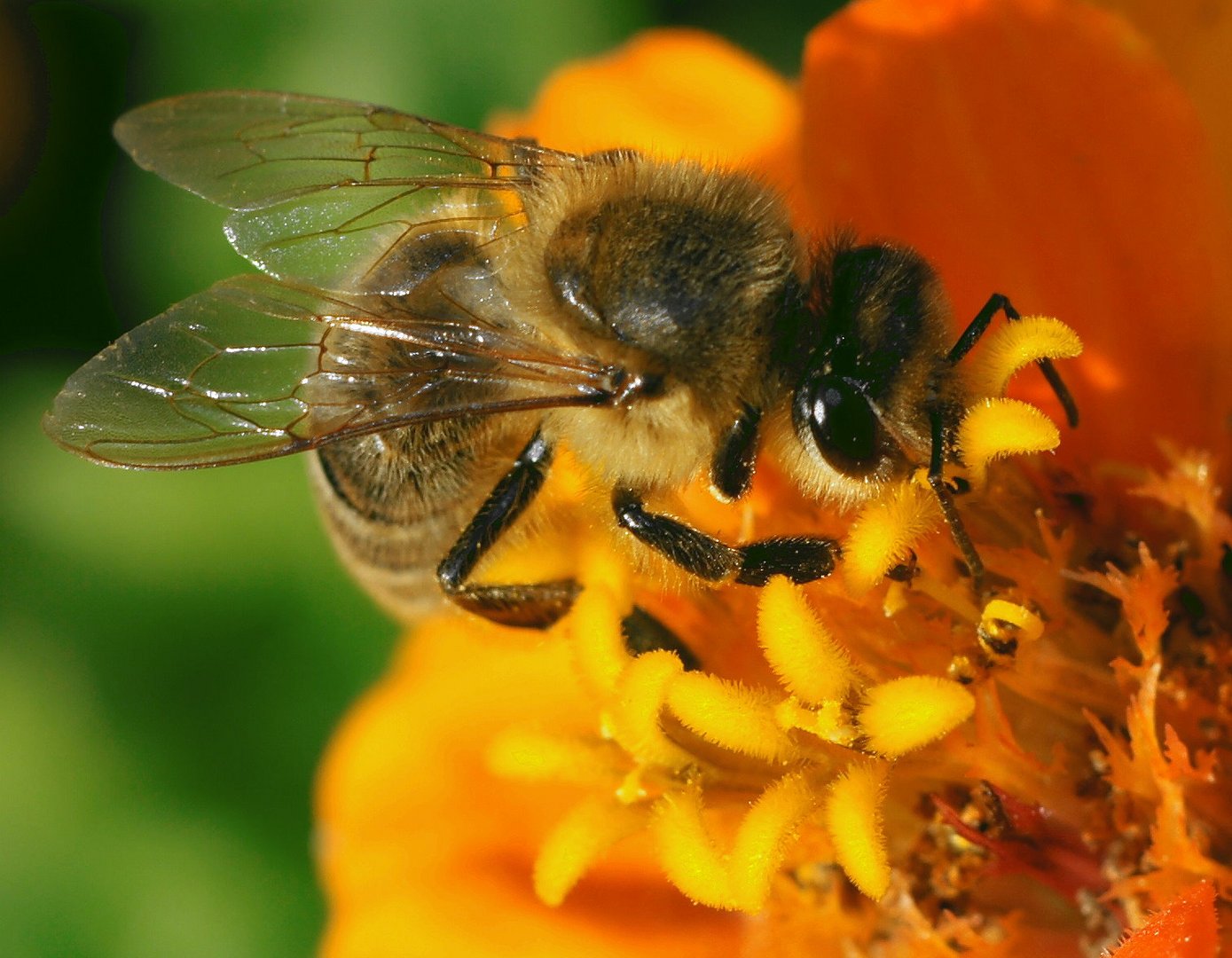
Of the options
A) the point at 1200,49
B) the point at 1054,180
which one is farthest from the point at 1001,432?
the point at 1200,49

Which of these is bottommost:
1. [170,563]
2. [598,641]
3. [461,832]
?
[170,563]

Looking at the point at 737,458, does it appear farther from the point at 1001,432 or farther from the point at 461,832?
the point at 461,832

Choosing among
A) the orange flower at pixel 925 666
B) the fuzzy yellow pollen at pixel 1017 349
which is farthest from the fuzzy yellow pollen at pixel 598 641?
the fuzzy yellow pollen at pixel 1017 349

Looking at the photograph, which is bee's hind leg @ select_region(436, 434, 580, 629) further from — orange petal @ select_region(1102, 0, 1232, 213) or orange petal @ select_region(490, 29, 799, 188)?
orange petal @ select_region(1102, 0, 1232, 213)

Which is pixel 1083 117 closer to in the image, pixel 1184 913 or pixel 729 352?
pixel 729 352

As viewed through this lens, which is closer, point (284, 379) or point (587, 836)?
point (284, 379)

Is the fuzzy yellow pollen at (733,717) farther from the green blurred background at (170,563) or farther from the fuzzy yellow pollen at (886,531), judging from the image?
the green blurred background at (170,563)

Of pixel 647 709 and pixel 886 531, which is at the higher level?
pixel 886 531

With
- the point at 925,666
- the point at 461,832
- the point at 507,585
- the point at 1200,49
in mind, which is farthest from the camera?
the point at 461,832
